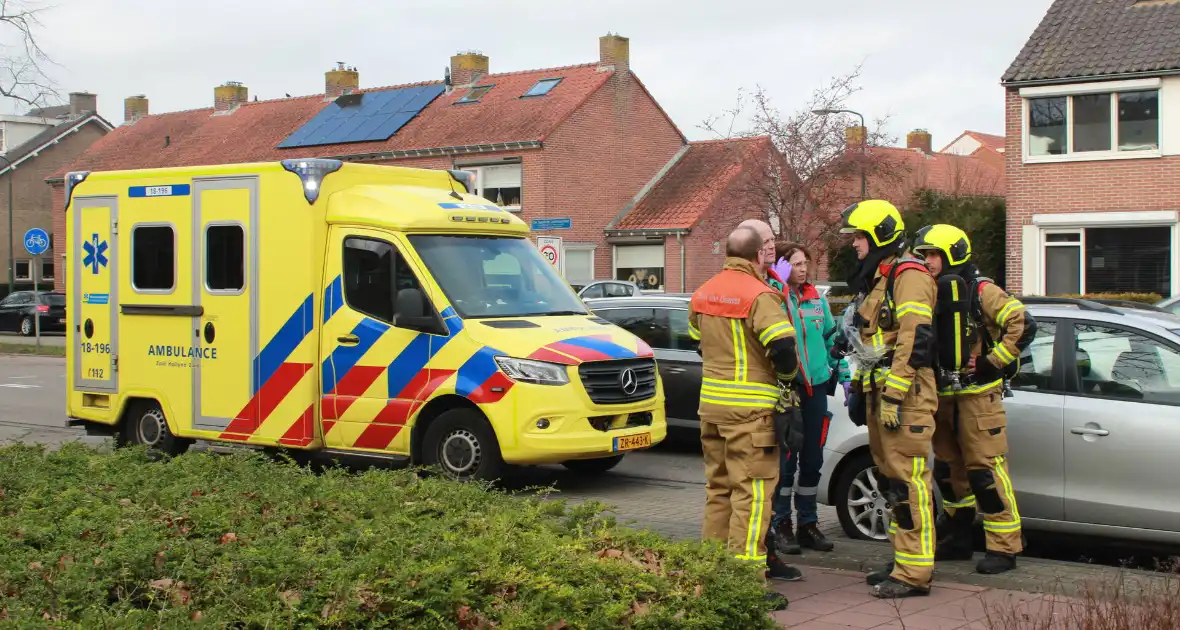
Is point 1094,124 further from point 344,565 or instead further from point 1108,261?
point 344,565

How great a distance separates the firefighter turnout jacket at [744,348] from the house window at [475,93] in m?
36.3

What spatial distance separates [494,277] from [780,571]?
4597 mm

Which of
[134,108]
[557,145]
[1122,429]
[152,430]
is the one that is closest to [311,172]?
[152,430]

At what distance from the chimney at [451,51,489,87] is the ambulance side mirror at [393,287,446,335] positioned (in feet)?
113

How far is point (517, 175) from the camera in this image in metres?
38.4

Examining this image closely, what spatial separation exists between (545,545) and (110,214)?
7.89 metres

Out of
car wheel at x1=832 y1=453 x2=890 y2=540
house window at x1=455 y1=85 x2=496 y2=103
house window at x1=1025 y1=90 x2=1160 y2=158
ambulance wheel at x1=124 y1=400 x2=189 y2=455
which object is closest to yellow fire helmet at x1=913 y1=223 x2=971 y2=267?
car wheel at x1=832 y1=453 x2=890 y2=540

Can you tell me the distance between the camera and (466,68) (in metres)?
43.6

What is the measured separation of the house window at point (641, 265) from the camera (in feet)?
129

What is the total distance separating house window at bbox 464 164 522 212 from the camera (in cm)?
3841

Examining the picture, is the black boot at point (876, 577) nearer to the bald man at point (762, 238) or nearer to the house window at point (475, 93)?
the bald man at point (762, 238)

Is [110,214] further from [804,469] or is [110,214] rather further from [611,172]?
[611,172]

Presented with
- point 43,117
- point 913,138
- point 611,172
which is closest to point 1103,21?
point 611,172

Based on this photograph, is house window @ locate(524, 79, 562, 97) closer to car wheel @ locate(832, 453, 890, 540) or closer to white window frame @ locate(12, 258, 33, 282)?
white window frame @ locate(12, 258, 33, 282)
